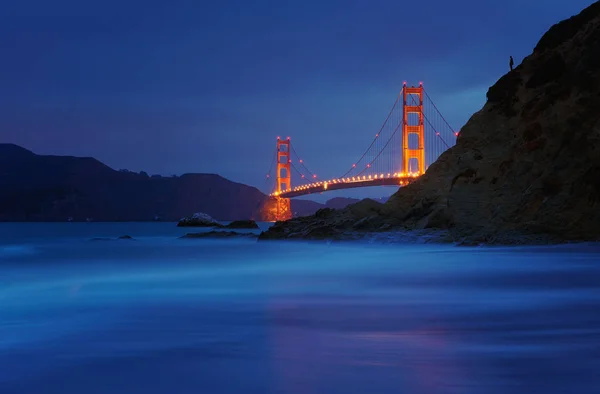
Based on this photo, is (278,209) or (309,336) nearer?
(309,336)

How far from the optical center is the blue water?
3.12 meters

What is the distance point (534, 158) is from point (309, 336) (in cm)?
1441

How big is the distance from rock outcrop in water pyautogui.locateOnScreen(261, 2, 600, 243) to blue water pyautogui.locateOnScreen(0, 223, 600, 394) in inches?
272

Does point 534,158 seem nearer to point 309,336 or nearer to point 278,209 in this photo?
point 309,336

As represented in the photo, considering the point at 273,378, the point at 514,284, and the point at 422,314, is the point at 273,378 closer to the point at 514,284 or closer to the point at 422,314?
the point at 422,314

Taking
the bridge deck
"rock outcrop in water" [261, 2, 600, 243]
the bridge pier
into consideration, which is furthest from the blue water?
the bridge pier

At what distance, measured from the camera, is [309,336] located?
449 centimetres

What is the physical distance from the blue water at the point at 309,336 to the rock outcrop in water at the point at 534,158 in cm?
690

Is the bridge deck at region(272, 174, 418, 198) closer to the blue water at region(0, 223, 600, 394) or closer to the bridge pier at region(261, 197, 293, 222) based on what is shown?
the bridge pier at region(261, 197, 293, 222)

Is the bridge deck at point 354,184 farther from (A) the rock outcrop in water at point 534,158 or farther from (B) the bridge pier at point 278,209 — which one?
(A) the rock outcrop in water at point 534,158

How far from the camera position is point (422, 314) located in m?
5.69

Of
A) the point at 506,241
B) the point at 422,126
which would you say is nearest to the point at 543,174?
the point at 506,241

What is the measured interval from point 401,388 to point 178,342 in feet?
5.88

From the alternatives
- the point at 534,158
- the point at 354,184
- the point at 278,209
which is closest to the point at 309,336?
the point at 534,158
